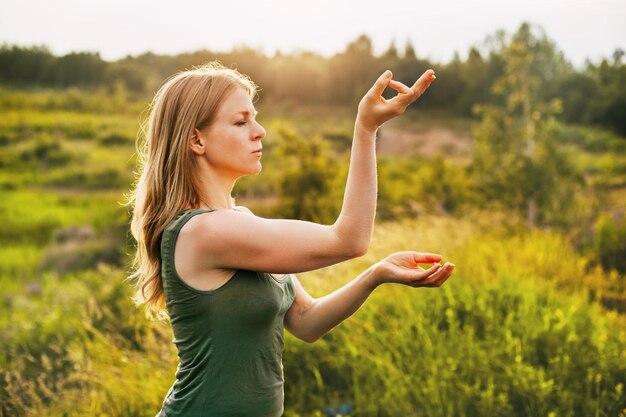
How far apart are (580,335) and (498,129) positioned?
16.0 feet

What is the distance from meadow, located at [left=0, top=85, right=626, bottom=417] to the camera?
11.3 ft

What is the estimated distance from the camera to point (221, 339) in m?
1.54

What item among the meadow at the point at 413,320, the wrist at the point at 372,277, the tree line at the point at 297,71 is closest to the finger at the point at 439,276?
the wrist at the point at 372,277

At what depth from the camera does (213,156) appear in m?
1.65

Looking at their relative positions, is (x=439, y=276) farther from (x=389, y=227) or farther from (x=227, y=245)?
(x=389, y=227)

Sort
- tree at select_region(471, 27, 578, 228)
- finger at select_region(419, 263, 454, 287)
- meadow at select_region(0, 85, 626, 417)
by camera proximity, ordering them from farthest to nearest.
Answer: tree at select_region(471, 27, 578, 228)
meadow at select_region(0, 85, 626, 417)
finger at select_region(419, 263, 454, 287)

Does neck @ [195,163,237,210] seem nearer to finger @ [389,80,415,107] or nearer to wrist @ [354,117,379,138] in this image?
wrist @ [354,117,379,138]

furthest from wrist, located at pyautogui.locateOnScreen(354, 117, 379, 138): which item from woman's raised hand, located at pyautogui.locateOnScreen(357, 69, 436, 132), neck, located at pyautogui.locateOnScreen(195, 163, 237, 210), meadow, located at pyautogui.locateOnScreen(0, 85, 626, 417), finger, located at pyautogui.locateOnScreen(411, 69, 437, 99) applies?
meadow, located at pyautogui.locateOnScreen(0, 85, 626, 417)

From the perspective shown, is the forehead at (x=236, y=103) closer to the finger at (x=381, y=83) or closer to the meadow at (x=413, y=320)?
the finger at (x=381, y=83)

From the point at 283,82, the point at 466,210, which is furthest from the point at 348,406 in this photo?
the point at 283,82

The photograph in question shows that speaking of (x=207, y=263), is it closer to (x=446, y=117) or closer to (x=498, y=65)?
(x=498, y=65)

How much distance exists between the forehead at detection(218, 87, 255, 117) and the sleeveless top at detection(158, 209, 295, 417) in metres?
0.28

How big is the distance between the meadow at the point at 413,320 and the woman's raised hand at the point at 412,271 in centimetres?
104

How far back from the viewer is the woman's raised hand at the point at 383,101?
1354 mm
